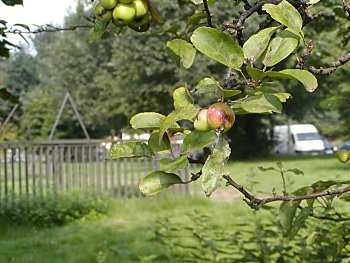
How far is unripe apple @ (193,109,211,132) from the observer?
0.56 metres

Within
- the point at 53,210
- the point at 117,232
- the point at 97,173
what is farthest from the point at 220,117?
the point at 97,173

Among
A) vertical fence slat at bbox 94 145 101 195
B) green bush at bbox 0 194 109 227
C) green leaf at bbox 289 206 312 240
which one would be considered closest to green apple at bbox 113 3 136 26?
green leaf at bbox 289 206 312 240

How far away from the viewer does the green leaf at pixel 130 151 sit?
0.70 m

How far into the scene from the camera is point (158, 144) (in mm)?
687

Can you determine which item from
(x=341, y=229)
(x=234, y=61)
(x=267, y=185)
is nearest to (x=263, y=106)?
(x=234, y=61)

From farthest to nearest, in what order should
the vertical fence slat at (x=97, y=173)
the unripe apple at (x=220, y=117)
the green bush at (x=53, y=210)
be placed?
the vertical fence slat at (x=97, y=173), the green bush at (x=53, y=210), the unripe apple at (x=220, y=117)

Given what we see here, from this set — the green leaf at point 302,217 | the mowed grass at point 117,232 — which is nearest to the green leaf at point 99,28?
the green leaf at point 302,217

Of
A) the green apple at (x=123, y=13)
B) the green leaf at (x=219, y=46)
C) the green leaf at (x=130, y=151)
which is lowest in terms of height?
the green leaf at (x=130, y=151)

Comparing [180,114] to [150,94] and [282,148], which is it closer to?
[150,94]

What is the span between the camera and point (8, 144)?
6152 millimetres

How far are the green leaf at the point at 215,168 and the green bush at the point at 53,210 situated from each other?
5267 millimetres

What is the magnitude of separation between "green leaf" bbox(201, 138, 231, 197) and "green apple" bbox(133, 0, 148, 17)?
0.23m

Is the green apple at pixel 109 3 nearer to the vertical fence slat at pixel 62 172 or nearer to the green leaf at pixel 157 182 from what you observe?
the green leaf at pixel 157 182

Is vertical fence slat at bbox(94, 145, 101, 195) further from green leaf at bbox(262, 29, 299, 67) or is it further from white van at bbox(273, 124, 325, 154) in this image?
white van at bbox(273, 124, 325, 154)
